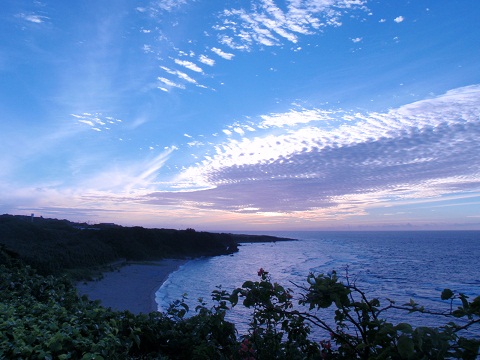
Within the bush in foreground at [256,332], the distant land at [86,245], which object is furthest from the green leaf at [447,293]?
the distant land at [86,245]

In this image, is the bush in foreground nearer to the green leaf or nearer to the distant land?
the green leaf

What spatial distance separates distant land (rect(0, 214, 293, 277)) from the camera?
25.2m

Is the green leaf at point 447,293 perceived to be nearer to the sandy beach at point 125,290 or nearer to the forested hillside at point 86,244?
the forested hillside at point 86,244

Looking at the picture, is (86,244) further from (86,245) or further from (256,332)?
(256,332)

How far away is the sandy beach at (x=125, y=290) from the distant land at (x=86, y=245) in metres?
1.79

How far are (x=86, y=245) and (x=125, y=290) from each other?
1456cm

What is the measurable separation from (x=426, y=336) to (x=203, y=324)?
3.24 meters

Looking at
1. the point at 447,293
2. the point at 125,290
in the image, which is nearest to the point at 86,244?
the point at 125,290

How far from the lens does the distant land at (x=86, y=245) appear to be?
82.6 ft

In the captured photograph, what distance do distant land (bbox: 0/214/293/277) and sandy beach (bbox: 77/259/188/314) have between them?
1.79 m

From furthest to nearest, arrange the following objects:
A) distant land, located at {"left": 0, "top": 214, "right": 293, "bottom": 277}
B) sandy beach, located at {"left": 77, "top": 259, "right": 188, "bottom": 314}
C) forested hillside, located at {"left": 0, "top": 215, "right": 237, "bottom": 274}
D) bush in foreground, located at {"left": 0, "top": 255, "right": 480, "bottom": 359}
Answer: forested hillside, located at {"left": 0, "top": 215, "right": 237, "bottom": 274} < distant land, located at {"left": 0, "top": 214, "right": 293, "bottom": 277} < sandy beach, located at {"left": 77, "top": 259, "right": 188, "bottom": 314} < bush in foreground, located at {"left": 0, "top": 255, "right": 480, "bottom": 359}

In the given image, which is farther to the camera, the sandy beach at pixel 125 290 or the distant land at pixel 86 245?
the distant land at pixel 86 245

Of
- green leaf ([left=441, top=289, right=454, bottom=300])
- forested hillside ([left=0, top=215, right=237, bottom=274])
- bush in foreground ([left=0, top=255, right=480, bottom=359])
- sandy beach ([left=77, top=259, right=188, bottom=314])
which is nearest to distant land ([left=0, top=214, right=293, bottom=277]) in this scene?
forested hillside ([left=0, top=215, right=237, bottom=274])

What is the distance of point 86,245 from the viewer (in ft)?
120
